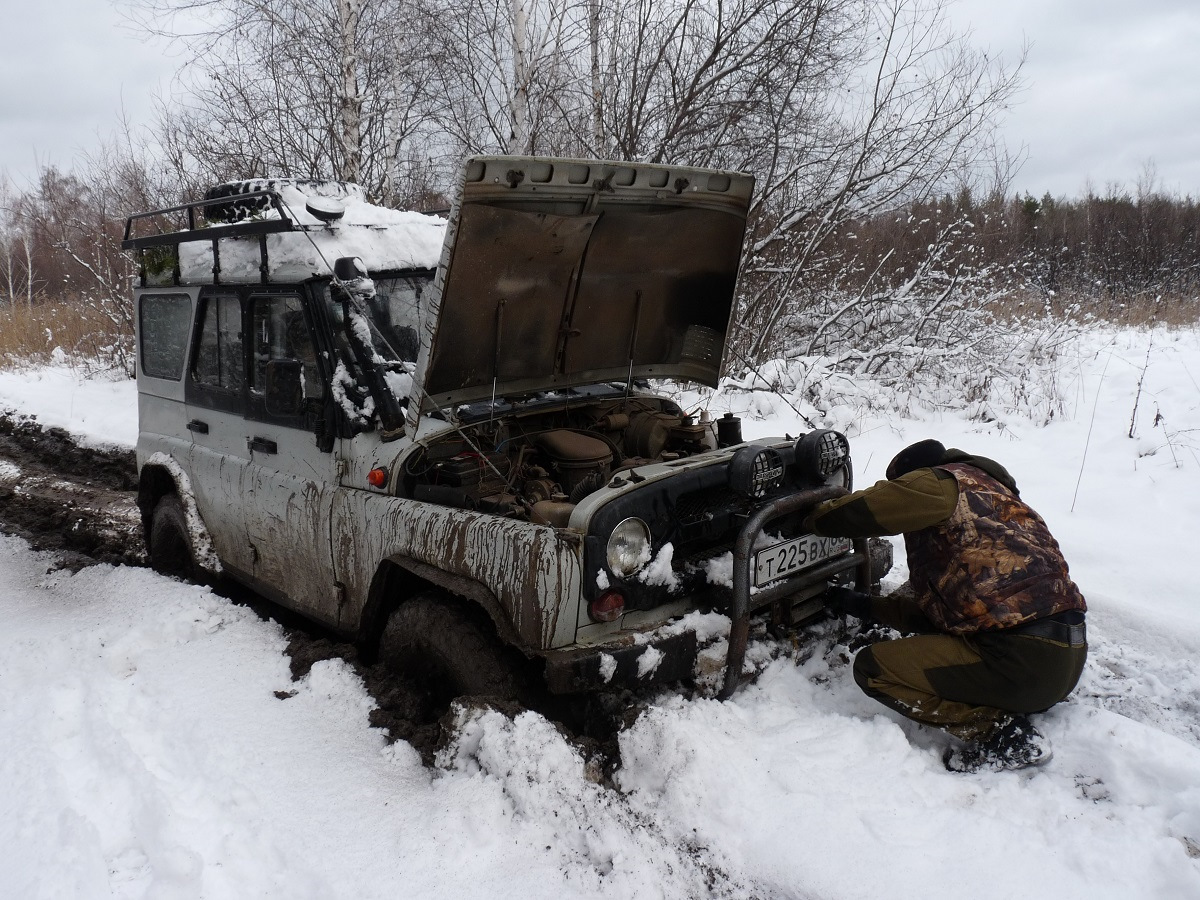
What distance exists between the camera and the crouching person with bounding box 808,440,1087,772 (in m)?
2.80

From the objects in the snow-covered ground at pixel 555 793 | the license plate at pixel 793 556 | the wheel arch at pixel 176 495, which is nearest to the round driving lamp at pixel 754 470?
the license plate at pixel 793 556

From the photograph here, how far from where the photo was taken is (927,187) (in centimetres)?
1001

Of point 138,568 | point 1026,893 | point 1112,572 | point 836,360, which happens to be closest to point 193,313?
point 138,568

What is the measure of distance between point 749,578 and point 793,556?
1.27 feet

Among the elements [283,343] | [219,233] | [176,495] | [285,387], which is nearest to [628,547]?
[285,387]

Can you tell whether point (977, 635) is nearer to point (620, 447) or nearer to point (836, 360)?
point (620, 447)

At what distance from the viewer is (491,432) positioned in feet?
12.0

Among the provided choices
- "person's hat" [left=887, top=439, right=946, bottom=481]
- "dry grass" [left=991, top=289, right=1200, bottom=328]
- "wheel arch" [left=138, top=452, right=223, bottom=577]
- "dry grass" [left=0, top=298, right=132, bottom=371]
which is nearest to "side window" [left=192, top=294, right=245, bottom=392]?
"wheel arch" [left=138, top=452, right=223, bottom=577]

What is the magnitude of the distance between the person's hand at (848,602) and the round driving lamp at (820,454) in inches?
20.3

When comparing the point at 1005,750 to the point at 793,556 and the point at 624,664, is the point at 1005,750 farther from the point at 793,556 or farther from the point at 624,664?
the point at 624,664

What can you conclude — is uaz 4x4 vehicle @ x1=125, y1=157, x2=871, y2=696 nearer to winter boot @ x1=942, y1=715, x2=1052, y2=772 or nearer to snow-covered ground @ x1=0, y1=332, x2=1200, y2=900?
snow-covered ground @ x1=0, y1=332, x2=1200, y2=900

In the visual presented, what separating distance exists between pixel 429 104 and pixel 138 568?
843 cm

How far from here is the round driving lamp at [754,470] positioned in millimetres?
2967

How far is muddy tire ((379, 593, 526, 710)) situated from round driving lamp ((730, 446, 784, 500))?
1.07 m
